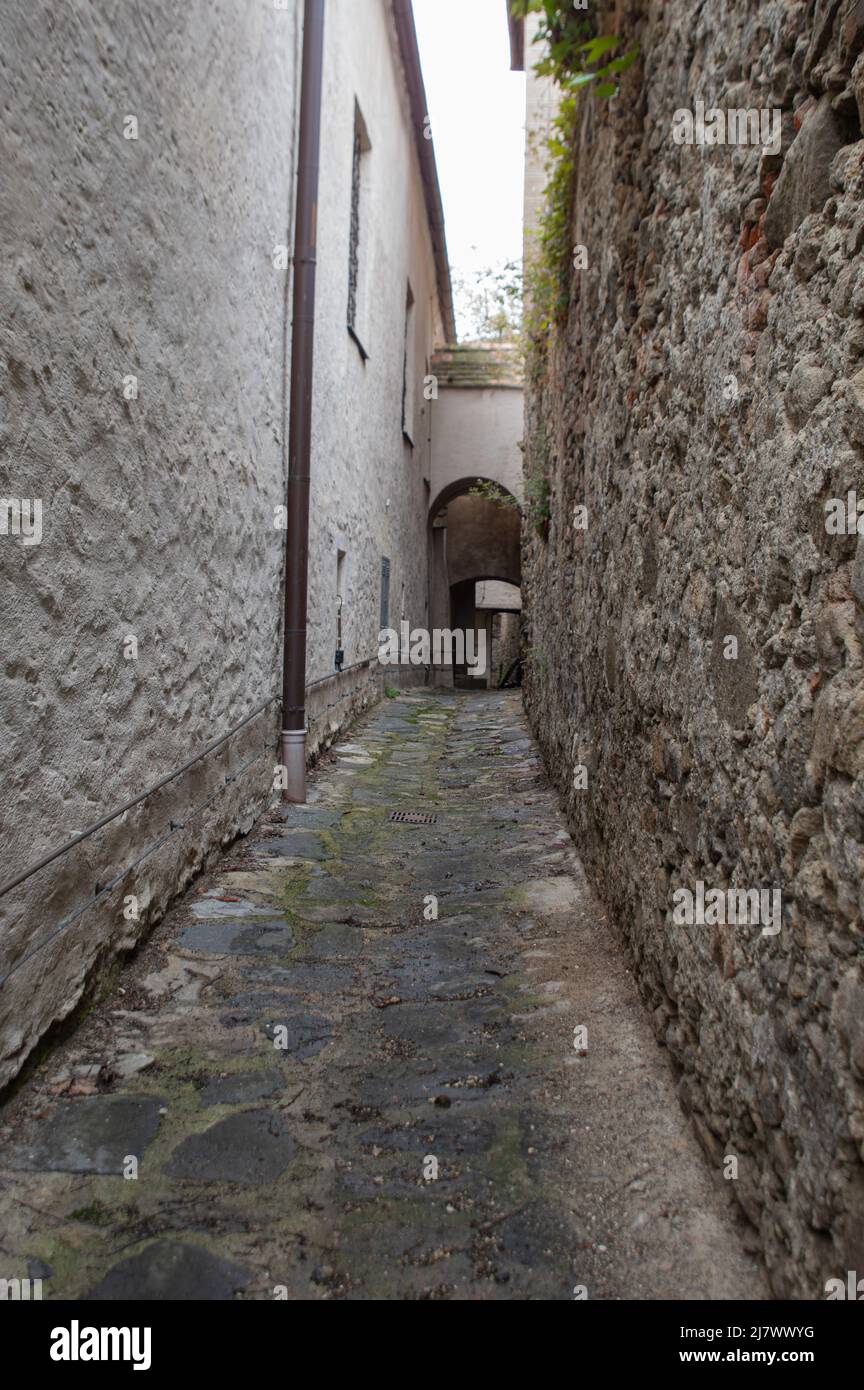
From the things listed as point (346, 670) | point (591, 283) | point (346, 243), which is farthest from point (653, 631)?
point (346, 243)

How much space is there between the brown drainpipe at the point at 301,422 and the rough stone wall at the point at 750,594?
7.32ft

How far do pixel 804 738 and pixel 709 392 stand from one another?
0.98 m

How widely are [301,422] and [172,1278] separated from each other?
4.37 metres

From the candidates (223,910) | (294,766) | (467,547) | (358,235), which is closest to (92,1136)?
(223,910)

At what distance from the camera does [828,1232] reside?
1386mm

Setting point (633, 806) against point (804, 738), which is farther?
point (633, 806)

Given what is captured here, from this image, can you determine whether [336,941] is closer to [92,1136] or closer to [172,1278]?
[92,1136]

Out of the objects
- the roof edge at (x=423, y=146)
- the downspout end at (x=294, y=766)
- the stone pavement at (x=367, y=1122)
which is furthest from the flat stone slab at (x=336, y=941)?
the roof edge at (x=423, y=146)

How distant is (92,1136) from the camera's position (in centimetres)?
209

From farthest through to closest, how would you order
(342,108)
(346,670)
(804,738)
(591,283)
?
(346,670) → (342,108) → (591,283) → (804,738)

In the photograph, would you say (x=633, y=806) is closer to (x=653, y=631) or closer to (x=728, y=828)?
(x=653, y=631)

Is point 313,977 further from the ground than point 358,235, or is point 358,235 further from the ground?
point 358,235

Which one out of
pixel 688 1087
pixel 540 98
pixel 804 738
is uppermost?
pixel 540 98

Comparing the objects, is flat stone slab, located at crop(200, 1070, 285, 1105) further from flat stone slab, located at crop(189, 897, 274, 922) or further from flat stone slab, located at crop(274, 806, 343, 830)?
flat stone slab, located at crop(274, 806, 343, 830)
